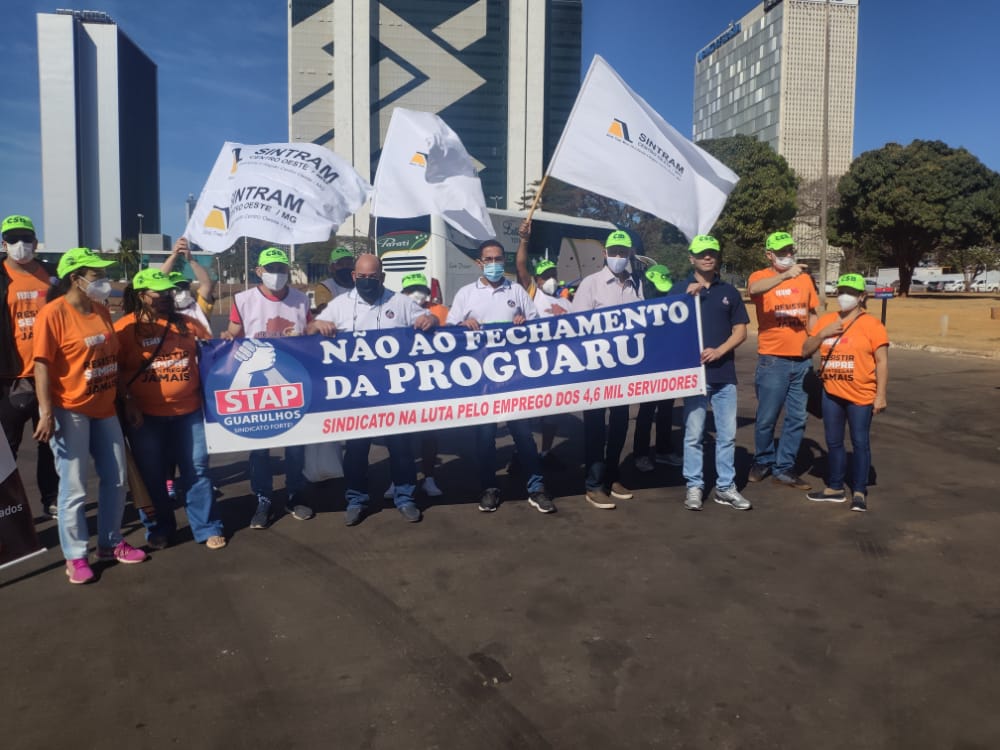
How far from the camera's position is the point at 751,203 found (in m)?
45.7

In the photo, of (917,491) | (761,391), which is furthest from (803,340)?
(917,491)

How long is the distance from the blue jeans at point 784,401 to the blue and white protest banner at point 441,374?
3.64 ft

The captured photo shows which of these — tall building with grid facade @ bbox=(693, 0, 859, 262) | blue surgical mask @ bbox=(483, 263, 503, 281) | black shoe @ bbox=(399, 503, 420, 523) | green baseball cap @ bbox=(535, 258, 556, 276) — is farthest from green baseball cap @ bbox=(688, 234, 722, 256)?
tall building with grid facade @ bbox=(693, 0, 859, 262)

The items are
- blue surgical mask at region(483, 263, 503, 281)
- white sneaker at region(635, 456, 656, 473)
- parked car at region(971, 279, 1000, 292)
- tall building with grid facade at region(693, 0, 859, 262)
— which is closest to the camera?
blue surgical mask at region(483, 263, 503, 281)

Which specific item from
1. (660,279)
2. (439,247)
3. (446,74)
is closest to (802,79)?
(446,74)

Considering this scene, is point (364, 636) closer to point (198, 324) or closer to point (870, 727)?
point (870, 727)

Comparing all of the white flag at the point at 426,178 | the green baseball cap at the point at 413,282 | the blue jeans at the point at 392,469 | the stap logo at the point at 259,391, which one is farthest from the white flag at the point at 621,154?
the stap logo at the point at 259,391

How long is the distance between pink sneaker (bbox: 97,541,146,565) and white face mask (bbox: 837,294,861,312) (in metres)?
5.49

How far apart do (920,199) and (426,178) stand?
141 feet

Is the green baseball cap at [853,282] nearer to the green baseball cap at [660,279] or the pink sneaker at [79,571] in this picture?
the green baseball cap at [660,279]

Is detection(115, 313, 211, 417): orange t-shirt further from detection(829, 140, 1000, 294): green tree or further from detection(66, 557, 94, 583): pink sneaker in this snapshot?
detection(829, 140, 1000, 294): green tree

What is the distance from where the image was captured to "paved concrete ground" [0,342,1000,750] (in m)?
3.06

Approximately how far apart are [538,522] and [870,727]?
2.94m

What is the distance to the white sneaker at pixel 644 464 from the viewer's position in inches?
292
